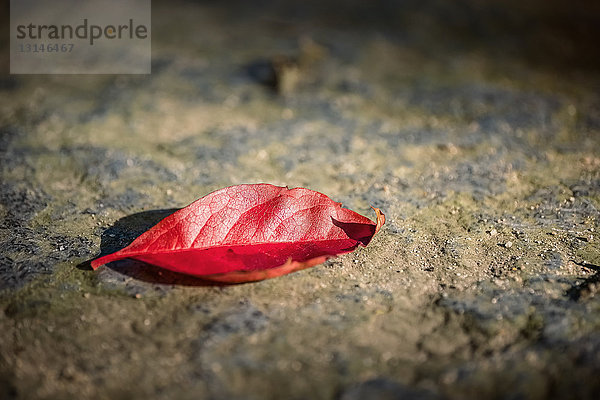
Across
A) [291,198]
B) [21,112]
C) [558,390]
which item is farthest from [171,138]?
[558,390]

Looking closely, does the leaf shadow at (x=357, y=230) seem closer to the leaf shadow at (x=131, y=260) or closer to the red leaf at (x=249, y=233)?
the red leaf at (x=249, y=233)

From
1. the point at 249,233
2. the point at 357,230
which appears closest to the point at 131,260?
the point at 249,233

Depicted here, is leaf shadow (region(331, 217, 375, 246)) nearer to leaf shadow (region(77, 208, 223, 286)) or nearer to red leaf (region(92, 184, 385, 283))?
red leaf (region(92, 184, 385, 283))

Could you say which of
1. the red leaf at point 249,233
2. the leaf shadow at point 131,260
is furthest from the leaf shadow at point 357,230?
the leaf shadow at point 131,260

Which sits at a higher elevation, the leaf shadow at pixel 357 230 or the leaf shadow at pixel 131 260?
the leaf shadow at pixel 357 230

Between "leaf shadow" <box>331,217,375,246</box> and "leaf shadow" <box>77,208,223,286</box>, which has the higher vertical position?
"leaf shadow" <box>331,217,375,246</box>

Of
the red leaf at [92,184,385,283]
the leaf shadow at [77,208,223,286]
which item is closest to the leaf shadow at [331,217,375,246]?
the red leaf at [92,184,385,283]

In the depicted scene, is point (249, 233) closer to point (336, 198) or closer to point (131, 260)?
point (131, 260)
